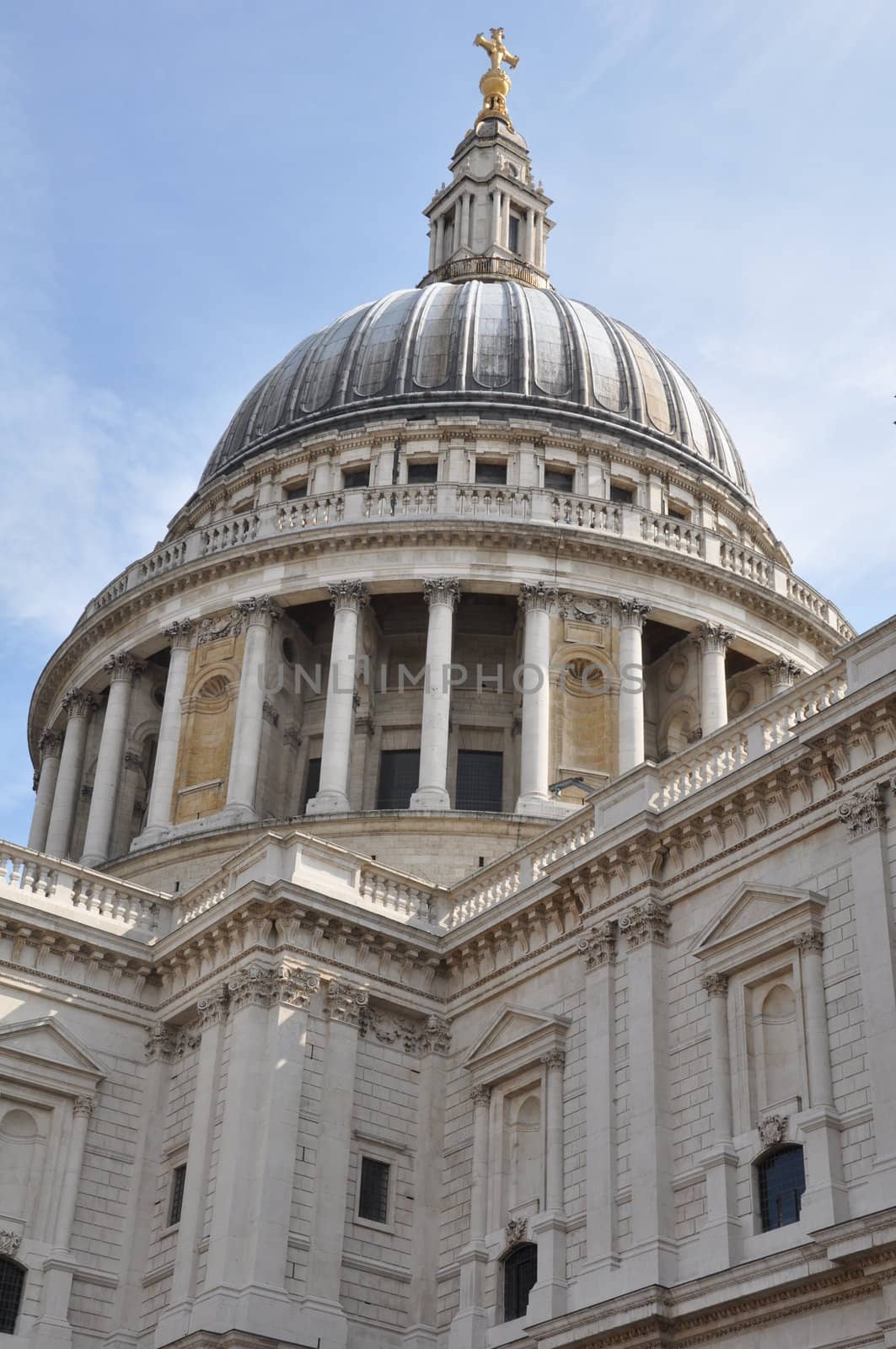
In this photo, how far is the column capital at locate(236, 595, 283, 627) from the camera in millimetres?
47375

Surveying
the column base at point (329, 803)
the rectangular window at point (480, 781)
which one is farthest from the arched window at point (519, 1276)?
the rectangular window at point (480, 781)

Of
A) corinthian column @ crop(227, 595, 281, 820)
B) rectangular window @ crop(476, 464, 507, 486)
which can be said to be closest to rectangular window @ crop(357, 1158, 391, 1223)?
corinthian column @ crop(227, 595, 281, 820)

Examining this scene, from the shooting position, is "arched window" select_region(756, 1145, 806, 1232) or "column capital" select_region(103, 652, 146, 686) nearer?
"arched window" select_region(756, 1145, 806, 1232)

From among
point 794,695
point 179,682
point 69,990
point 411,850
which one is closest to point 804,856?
point 794,695

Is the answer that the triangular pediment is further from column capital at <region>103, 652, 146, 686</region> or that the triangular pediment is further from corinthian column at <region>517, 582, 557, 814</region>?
column capital at <region>103, 652, 146, 686</region>

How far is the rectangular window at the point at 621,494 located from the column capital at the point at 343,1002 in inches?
957

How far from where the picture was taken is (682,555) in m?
47.8

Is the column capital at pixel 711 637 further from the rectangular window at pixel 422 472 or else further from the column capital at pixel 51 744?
the column capital at pixel 51 744

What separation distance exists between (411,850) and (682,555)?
1167 centimetres

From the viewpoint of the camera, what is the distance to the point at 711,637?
1879 inches

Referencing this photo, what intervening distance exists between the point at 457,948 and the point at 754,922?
7.34 m

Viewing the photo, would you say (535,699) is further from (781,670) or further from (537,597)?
(781,670)

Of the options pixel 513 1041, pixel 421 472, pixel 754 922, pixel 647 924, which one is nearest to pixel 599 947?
pixel 647 924

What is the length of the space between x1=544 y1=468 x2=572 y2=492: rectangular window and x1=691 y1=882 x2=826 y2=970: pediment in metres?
26.1
